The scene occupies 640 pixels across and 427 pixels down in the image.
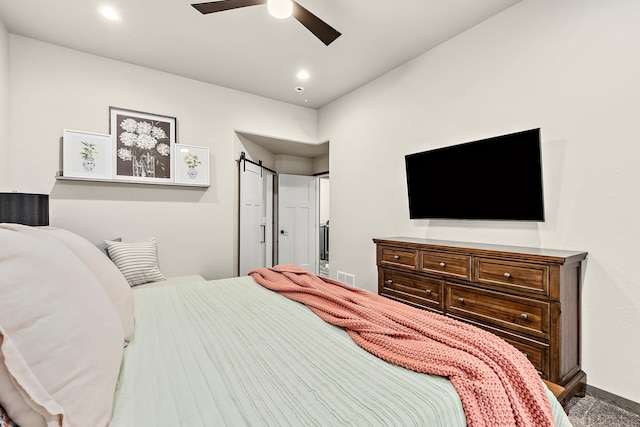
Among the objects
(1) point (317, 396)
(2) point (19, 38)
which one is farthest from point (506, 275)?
(2) point (19, 38)

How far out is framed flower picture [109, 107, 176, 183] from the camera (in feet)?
10.5

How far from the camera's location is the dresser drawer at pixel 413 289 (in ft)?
8.16

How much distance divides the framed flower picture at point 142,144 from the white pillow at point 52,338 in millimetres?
2790

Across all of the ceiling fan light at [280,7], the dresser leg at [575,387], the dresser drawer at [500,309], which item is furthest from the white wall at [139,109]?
the dresser leg at [575,387]

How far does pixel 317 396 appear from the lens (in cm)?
85

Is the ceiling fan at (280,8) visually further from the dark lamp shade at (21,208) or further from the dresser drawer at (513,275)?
the dresser drawer at (513,275)

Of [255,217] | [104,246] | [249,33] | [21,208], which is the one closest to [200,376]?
[21,208]

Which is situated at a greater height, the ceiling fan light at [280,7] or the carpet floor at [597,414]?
the ceiling fan light at [280,7]

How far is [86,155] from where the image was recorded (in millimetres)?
2994

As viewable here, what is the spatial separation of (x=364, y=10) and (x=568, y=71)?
1.59 m

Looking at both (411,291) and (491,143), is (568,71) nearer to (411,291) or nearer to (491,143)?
(491,143)

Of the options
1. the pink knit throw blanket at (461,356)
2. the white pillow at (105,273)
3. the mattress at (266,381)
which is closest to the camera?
the mattress at (266,381)

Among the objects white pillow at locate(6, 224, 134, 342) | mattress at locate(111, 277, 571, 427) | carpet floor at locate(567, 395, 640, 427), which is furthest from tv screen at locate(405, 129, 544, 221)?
white pillow at locate(6, 224, 134, 342)

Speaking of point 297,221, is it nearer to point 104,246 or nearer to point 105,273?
point 104,246
